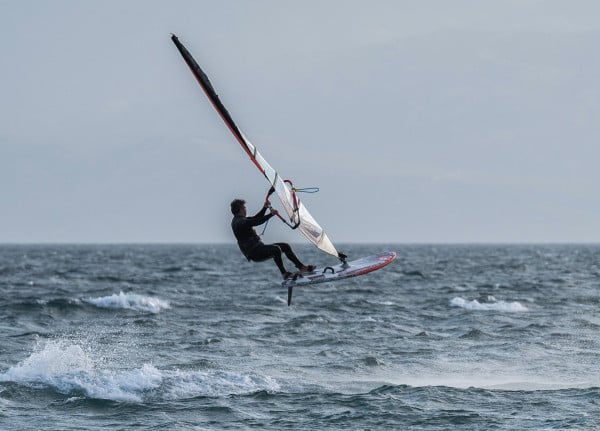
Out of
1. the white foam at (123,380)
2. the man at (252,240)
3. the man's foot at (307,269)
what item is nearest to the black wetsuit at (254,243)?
the man at (252,240)

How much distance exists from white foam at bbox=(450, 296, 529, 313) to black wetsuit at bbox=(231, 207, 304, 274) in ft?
85.7

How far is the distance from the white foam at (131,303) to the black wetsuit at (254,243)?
24.7 meters

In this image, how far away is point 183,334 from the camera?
32.6 meters

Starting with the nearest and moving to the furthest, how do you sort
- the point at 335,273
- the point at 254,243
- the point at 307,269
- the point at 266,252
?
the point at 266,252 < the point at 254,243 < the point at 335,273 < the point at 307,269

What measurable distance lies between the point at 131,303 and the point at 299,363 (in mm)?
18684

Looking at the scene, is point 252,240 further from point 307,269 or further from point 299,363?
point 299,363

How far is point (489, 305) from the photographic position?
143 ft

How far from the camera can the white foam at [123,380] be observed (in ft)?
71.5

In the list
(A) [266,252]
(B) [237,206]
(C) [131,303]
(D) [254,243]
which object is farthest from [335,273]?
(C) [131,303]

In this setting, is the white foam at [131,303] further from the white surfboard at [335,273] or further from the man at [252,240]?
the man at [252,240]

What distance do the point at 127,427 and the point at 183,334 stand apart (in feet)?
44.9

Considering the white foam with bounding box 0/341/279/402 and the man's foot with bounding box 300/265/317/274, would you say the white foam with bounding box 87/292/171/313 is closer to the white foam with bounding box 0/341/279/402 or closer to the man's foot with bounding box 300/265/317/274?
the white foam with bounding box 0/341/279/402

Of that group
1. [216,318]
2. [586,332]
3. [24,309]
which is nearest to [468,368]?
[586,332]

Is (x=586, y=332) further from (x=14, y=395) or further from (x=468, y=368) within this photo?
(x=14, y=395)
